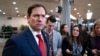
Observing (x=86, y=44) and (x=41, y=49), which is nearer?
(x=41, y=49)

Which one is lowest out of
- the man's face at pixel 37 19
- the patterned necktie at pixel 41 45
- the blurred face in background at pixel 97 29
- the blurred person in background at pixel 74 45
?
the blurred person in background at pixel 74 45

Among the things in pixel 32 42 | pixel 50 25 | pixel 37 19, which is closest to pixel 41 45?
pixel 32 42

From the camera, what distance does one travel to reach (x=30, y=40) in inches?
67.3

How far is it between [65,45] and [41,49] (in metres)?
1.90

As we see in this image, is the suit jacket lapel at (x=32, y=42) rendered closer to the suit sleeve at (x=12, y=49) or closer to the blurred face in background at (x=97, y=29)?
the suit sleeve at (x=12, y=49)

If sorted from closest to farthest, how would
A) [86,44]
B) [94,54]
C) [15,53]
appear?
[15,53] < [94,54] < [86,44]

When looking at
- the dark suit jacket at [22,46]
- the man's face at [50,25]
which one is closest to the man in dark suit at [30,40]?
the dark suit jacket at [22,46]

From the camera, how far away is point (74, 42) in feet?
11.7

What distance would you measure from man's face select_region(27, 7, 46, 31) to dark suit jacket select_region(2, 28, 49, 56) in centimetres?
9

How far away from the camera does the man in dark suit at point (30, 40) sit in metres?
1.60

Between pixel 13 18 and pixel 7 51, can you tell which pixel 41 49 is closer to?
pixel 7 51

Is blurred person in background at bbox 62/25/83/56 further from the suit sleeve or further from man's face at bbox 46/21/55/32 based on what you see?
the suit sleeve

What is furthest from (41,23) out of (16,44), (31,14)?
(16,44)

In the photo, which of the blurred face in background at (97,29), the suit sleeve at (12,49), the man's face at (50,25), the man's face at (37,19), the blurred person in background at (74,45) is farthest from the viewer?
the blurred person in background at (74,45)
